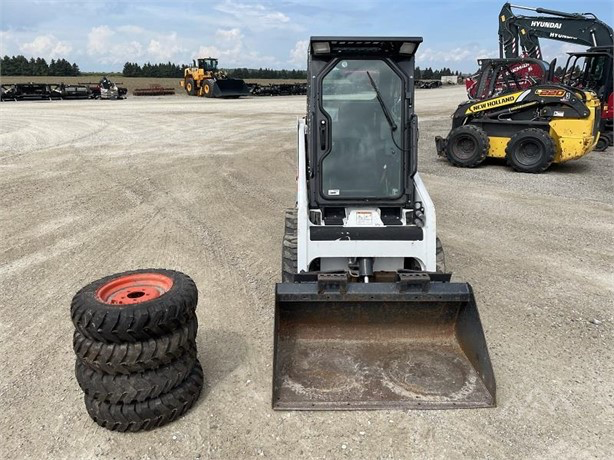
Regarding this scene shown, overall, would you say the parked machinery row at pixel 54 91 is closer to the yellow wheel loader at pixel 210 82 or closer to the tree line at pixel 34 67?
the yellow wheel loader at pixel 210 82

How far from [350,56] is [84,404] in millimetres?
3626

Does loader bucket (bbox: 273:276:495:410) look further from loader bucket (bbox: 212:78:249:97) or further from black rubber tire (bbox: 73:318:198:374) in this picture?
loader bucket (bbox: 212:78:249:97)

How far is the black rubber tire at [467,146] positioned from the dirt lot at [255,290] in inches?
15.8

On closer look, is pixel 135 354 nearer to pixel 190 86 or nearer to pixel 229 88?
pixel 229 88

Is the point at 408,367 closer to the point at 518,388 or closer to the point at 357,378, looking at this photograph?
the point at 357,378

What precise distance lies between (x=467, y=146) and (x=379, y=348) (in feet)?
31.1

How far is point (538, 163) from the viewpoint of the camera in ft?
38.0

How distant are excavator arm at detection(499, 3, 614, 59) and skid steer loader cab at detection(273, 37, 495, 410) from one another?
41.2 ft

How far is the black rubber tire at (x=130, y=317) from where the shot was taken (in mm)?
3094

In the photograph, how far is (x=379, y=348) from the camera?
4066 millimetres

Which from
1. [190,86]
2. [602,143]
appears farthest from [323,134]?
[190,86]

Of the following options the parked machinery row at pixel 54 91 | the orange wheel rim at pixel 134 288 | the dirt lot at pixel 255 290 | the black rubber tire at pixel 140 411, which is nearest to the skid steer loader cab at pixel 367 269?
the dirt lot at pixel 255 290

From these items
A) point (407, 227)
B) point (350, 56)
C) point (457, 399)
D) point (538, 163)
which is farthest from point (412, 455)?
point (538, 163)

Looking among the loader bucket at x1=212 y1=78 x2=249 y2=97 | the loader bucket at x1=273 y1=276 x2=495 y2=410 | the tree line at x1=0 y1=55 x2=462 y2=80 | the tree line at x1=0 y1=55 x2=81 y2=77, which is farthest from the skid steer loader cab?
the tree line at x1=0 y1=55 x2=81 y2=77
